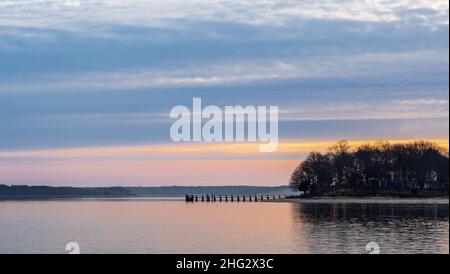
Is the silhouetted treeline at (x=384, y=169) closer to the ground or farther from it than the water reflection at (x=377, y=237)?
farther from it

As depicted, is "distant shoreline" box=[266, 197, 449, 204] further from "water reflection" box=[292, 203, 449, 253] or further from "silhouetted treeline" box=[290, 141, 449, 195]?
"water reflection" box=[292, 203, 449, 253]

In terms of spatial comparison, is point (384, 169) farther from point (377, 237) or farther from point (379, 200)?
point (377, 237)

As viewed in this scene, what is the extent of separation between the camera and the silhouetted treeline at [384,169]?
6786 inches

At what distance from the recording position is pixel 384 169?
576 ft

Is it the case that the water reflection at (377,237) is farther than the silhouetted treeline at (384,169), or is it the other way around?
the silhouetted treeline at (384,169)

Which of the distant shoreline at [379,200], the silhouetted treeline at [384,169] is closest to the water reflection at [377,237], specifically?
the distant shoreline at [379,200]

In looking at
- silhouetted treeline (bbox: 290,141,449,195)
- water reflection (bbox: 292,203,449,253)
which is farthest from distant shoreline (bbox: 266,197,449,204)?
water reflection (bbox: 292,203,449,253)

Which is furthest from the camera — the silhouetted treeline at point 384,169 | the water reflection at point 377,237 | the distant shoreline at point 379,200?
the silhouetted treeline at point 384,169

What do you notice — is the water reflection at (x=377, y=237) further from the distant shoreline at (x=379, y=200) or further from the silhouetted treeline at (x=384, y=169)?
the silhouetted treeline at (x=384, y=169)

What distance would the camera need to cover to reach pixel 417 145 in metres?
180

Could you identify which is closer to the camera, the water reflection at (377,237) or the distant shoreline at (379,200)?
the water reflection at (377,237)

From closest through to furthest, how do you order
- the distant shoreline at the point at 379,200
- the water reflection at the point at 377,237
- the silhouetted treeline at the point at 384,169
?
the water reflection at the point at 377,237 < the distant shoreline at the point at 379,200 < the silhouetted treeline at the point at 384,169

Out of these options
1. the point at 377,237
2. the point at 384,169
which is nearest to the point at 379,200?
the point at 384,169
